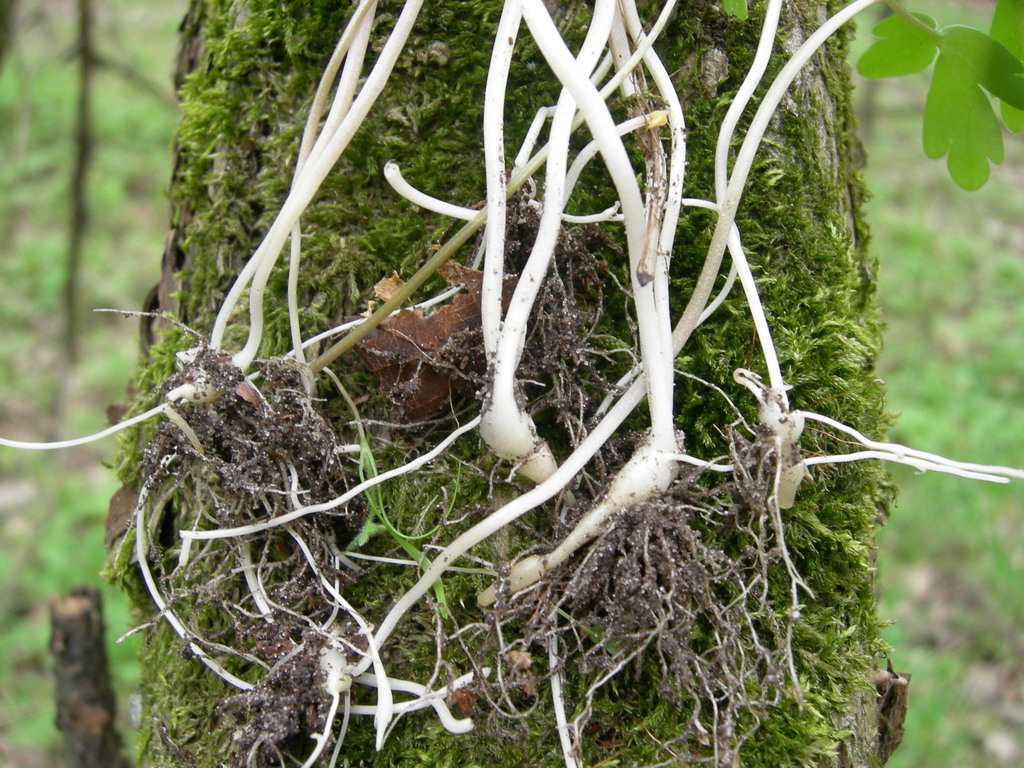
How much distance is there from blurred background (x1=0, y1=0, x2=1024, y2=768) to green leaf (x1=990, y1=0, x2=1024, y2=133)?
676mm

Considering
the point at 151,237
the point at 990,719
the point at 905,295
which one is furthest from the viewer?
the point at 151,237

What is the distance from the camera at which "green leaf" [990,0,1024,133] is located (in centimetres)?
133

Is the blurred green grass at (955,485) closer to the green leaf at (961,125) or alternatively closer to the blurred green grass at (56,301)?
the green leaf at (961,125)

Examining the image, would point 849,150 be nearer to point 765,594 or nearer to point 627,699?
point 765,594

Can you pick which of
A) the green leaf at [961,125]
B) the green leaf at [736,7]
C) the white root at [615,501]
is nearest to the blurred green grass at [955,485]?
the green leaf at [961,125]

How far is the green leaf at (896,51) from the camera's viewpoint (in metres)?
1.35

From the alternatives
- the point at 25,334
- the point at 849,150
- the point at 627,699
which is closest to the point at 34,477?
the point at 25,334

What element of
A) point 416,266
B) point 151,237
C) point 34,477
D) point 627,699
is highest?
point 416,266

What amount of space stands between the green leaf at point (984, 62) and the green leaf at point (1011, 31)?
0.05 meters

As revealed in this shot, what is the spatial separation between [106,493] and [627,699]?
10.5 feet

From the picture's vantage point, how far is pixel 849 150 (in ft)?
5.21

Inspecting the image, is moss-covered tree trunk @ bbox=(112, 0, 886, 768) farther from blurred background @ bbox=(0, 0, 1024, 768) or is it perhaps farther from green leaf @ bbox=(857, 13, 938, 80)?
blurred background @ bbox=(0, 0, 1024, 768)

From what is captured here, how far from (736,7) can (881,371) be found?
2.76 meters

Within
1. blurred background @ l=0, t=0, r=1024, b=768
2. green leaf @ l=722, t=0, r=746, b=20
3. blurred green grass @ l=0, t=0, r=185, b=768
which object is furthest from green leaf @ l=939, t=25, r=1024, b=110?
blurred green grass @ l=0, t=0, r=185, b=768
